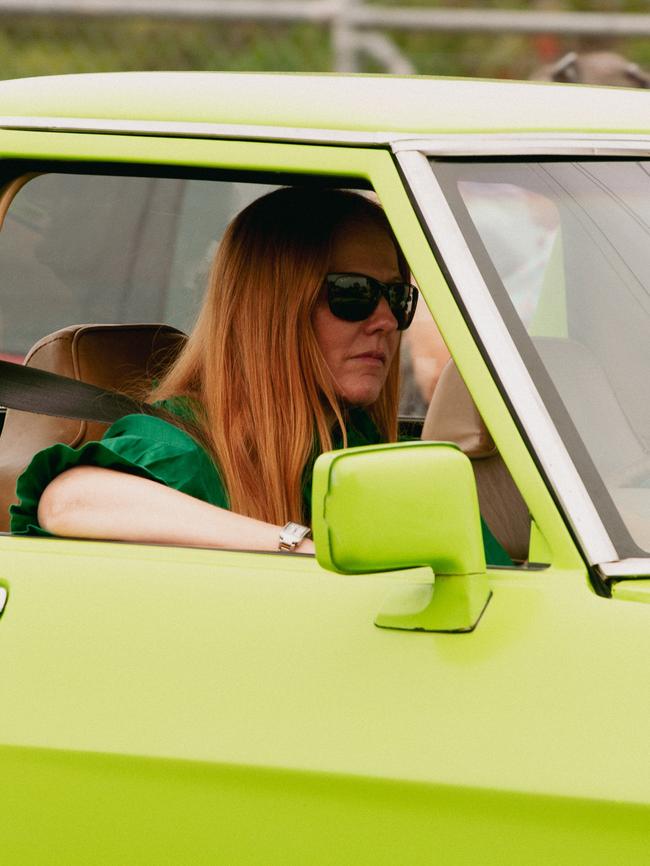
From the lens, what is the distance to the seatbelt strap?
2.41m

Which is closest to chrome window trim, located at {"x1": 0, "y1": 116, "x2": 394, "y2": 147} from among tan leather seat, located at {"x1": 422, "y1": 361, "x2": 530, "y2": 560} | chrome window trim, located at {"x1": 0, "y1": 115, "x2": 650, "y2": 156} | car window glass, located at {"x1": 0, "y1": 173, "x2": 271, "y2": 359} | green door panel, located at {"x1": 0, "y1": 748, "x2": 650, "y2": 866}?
chrome window trim, located at {"x1": 0, "y1": 115, "x2": 650, "y2": 156}

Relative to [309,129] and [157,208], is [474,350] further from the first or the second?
[157,208]

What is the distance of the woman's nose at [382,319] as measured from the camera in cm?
245

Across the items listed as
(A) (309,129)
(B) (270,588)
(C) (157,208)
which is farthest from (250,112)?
(C) (157,208)

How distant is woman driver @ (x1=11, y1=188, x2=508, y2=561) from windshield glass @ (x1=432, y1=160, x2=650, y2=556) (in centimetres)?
39

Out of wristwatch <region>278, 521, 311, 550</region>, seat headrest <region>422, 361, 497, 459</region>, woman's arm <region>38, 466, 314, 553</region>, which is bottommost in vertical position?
wristwatch <region>278, 521, 311, 550</region>

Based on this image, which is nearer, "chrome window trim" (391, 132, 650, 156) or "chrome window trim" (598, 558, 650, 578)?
"chrome window trim" (598, 558, 650, 578)

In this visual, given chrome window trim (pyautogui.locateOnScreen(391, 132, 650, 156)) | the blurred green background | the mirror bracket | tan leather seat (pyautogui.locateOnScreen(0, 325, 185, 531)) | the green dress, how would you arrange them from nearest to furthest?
1. the mirror bracket
2. chrome window trim (pyautogui.locateOnScreen(391, 132, 650, 156))
3. the green dress
4. tan leather seat (pyautogui.locateOnScreen(0, 325, 185, 531))
5. the blurred green background

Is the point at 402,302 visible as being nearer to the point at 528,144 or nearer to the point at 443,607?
the point at 528,144

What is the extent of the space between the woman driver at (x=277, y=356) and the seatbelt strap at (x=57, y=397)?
2.6 inches

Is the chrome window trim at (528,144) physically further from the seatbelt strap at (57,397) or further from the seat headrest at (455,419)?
the seatbelt strap at (57,397)

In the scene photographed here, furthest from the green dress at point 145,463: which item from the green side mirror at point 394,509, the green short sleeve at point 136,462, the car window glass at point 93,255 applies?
the car window glass at point 93,255

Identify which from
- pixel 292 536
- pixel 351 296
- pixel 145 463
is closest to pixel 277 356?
pixel 351 296

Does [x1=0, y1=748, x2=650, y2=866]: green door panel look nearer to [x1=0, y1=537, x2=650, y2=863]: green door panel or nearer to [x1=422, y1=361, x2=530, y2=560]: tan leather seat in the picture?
[x1=0, y1=537, x2=650, y2=863]: green door panel
